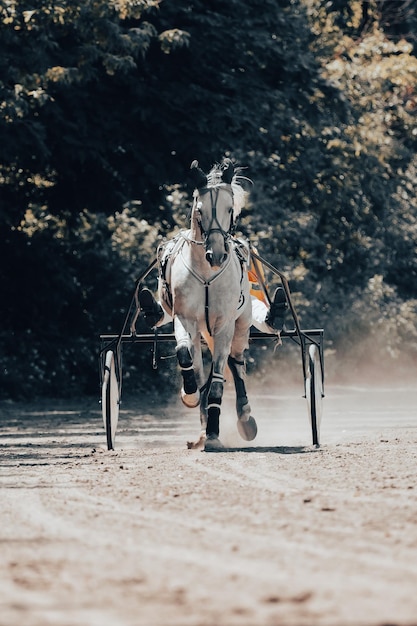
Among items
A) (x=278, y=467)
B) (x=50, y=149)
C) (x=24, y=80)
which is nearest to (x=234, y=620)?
(x=278, y=467)

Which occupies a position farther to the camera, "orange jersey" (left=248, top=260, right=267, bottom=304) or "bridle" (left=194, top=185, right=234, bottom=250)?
"orange jersey" (left=248, top=260, right=267, bottom=304)

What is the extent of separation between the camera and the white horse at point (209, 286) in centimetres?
1302

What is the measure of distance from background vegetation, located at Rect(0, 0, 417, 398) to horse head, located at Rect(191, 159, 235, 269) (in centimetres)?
730

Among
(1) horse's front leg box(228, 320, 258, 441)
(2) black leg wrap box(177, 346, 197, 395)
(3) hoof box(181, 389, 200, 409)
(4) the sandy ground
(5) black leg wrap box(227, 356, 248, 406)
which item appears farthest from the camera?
(5) black leg wrap box(227, 356, 248, 406)

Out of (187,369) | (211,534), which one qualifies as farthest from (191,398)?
(211,534)

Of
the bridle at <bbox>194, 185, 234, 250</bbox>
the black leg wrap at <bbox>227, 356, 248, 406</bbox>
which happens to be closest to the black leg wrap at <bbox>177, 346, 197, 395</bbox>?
the bridle at <bbox>194, 185, 234, 250</bbox>

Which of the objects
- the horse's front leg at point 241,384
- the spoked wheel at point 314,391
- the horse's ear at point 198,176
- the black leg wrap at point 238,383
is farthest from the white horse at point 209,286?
the spoked wheel at point 314,391

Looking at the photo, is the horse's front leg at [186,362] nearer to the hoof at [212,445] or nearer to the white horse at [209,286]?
the white horse at [209,286]

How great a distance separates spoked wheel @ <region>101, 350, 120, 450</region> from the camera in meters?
13.6

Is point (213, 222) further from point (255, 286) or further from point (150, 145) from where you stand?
point (150, 145)

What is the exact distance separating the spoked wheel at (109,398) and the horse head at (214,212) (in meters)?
1.55

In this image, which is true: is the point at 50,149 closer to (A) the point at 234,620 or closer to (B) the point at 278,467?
(B) the point at 278,467

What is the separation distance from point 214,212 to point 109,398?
78.7 inches

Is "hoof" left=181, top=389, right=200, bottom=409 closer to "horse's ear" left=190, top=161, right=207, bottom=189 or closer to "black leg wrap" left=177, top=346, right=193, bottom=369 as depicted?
"black leg wrap" left=177, top=346, right=193, bottom=369
